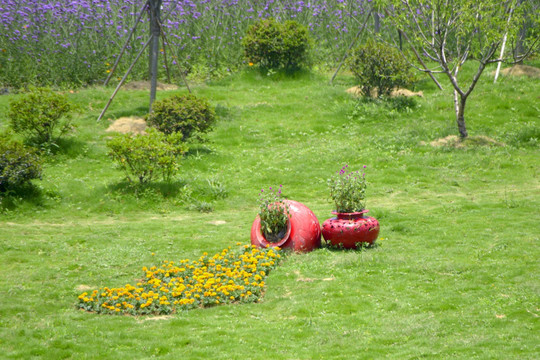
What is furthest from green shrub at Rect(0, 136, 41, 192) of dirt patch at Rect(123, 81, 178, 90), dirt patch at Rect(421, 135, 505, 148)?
dirt patch at Rect(421, 135, 505, 148)

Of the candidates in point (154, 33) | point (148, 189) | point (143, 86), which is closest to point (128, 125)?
point (154, 33)

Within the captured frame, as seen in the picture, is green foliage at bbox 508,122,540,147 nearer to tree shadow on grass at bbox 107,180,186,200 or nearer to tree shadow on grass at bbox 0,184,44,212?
tree shadow on grass at bbox 107,180,186,200

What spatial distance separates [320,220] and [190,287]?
4.50m

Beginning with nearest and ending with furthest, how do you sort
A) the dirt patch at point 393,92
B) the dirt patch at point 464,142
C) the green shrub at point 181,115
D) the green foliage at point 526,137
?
the green shrub at point 181,115 < the dirt patch at point 464,142 < the green foliage at point 526,137 < the dirt patch at point 393,92

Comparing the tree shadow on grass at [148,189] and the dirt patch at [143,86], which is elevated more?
the dirt patch at [143,86]

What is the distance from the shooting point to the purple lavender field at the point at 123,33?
24266 millimetres

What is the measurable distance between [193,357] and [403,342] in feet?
8.03

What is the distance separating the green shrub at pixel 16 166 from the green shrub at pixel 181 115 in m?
4.26

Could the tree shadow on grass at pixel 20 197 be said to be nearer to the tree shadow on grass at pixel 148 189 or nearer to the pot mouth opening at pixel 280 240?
the tree shadow on grass at pixel 148 189

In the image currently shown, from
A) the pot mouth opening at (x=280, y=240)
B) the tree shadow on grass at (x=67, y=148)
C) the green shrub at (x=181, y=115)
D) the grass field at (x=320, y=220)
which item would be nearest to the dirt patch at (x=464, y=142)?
the grass field at (x=320, y=220)

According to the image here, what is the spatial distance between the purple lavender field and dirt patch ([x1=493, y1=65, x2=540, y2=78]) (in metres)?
6.29

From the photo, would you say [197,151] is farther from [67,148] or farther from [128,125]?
[67,148]

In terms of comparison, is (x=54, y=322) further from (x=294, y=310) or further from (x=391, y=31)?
(x=391, y=31)

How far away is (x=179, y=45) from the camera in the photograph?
2689cm
